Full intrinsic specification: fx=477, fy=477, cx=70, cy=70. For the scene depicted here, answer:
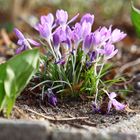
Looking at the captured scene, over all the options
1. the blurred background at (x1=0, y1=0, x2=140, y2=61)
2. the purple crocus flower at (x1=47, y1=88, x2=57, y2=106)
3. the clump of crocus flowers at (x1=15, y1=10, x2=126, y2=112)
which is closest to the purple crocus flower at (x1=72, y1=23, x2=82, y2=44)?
the clump of crocus flowers at (x1=15, y1=10, x2=126, y2=112)

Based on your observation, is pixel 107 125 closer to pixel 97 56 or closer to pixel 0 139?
pixel 97 56

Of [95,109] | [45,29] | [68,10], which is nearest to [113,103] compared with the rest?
[95,109]

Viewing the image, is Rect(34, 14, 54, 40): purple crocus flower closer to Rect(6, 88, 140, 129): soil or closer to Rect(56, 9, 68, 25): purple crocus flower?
Rect(56, 9, 68, 25): purple crocus flower

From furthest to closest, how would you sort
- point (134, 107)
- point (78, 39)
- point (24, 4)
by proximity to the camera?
1. point (24, 4)
2. point (134, 107)
3. point (78, 39)

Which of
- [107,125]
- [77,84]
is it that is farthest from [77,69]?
A: [107,125]

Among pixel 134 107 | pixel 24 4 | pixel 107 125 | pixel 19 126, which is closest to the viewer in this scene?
pixel 19 126

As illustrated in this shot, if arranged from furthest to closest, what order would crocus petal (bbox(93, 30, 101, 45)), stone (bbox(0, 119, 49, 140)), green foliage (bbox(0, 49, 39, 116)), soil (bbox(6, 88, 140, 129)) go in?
crocus petal (bbox(93, 30, 101, 45)) → soil (bbox(6, 88, 140, 129)) → green foliage (bbox(0, 49, 39, 116)) → stone (bbox(0, 119, 49, 140))

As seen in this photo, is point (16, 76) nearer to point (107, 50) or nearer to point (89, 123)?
point (89, 123)
